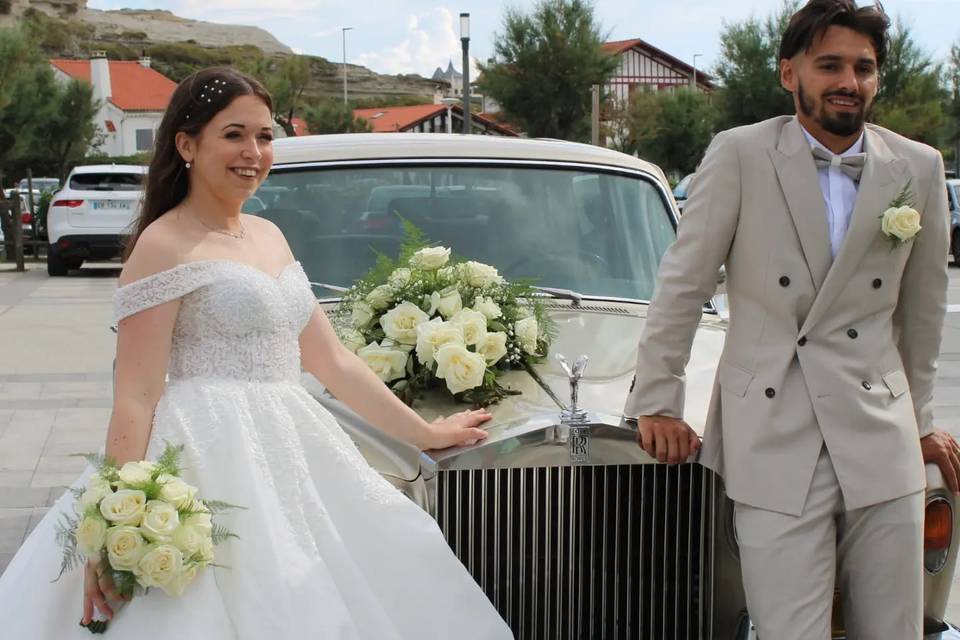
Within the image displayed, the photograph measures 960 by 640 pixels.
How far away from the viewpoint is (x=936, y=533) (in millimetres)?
3166

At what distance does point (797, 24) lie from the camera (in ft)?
9.55

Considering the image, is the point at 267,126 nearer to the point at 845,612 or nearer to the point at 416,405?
the point at 416,405

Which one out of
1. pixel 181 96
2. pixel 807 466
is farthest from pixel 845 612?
pixel 181 96

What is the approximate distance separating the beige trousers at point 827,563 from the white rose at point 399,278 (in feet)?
4.57

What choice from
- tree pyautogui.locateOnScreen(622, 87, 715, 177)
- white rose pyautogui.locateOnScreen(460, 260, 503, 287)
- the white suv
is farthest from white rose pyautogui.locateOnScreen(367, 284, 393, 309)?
tree pyautogui.locateOnScreen(622, 87, 715, 177)

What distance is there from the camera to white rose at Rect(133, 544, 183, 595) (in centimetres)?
261

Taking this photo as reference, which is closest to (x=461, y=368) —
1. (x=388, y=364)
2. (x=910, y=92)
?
(x=388, y=364)

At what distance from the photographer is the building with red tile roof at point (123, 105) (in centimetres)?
7450

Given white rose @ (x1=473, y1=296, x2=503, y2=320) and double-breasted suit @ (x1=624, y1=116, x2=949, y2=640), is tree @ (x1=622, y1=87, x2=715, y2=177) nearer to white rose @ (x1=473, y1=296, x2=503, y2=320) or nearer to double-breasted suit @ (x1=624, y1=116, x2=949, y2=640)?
white rose @ (x1=473, y1=296, x2=503, y2=320)

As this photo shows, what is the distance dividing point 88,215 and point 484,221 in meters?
16.9

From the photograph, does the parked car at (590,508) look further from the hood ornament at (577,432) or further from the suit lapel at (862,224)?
the suit lapel at (862,224)

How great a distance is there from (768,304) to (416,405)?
1.11 m

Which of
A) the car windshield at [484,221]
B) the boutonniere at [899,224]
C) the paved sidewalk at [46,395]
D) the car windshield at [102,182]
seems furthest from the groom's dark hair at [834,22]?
the car windshield at [102,182]

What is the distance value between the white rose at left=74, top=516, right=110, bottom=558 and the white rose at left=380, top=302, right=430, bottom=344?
119 centimetres
